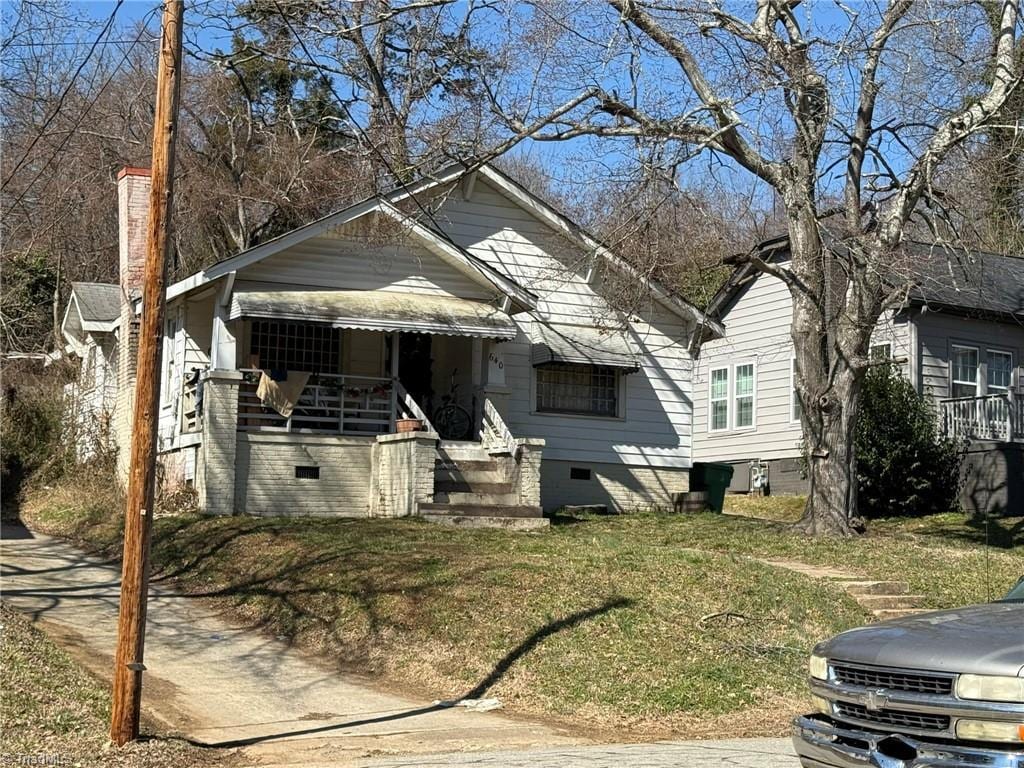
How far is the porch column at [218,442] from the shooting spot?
65.8 feet

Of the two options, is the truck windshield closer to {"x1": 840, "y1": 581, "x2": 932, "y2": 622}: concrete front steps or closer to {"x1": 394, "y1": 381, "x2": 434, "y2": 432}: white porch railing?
{"x1": 840, "y1": 581, "x2": 932, "y2": 622}: concrete front steps

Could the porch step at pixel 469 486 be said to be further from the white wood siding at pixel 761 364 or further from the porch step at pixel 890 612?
the white wood siding at pixel 761 364

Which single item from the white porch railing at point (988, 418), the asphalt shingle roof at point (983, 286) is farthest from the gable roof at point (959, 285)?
the white porch railing at point (988, 418)

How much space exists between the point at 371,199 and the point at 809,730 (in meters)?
16.4

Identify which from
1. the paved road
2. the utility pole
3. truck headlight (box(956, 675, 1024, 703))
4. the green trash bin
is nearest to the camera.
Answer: truck headlight (box(956, 675, 1024, 703))

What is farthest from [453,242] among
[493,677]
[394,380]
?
[493,677]

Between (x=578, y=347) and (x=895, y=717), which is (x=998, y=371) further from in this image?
(x=895, y=717)

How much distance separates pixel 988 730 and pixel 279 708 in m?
7.30

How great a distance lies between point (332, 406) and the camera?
2292 cm

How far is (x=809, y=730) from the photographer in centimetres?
708

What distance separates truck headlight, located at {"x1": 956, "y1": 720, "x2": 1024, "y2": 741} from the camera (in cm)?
604

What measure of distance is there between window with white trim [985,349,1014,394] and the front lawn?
32.1 feet

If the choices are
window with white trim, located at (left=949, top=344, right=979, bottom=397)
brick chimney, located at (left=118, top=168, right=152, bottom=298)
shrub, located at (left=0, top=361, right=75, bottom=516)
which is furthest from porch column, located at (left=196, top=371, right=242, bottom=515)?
window with white trim, located at (left=949, top=344, right=979, bottom=397)

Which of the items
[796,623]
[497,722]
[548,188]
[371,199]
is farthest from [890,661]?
[548,188]
